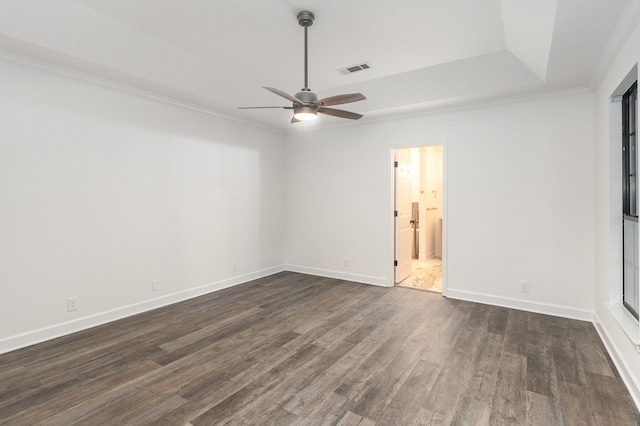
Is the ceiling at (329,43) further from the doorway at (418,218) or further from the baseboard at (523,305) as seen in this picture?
the baseboard at (523,305)

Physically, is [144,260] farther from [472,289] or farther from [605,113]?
[605,113]

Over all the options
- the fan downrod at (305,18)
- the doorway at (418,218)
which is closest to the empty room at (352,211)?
the fan downrod at (305,18)

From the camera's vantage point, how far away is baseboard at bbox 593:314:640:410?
2208 millimetres

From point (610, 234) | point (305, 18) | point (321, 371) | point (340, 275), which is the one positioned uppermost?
point (305, 18)

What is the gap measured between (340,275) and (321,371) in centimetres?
307

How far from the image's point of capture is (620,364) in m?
2.56

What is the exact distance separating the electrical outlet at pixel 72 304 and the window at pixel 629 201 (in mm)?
5098

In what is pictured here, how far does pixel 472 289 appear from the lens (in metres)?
4.43

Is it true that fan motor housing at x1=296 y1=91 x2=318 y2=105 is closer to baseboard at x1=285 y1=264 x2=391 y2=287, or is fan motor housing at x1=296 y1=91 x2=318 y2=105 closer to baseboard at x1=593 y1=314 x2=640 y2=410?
baseboard at x1=593 y1=314 x2=640 y2=410

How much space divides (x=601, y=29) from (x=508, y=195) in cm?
210

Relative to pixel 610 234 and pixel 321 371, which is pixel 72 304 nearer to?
pixel 321 371

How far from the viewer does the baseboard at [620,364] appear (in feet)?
7.25

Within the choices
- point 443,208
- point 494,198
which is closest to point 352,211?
point 443,208

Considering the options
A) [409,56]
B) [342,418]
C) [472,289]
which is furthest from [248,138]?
[342,418]
